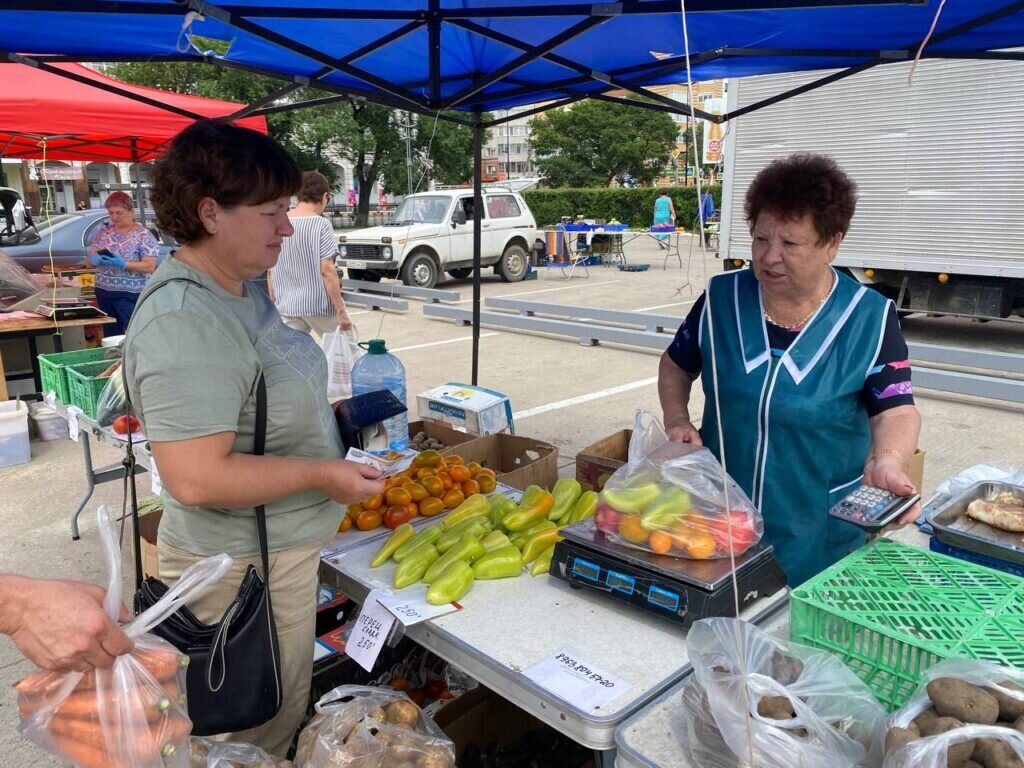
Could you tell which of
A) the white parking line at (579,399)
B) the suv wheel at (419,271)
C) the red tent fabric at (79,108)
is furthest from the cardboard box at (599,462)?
the suv wheel at (419,271)

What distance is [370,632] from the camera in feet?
→ 6.31

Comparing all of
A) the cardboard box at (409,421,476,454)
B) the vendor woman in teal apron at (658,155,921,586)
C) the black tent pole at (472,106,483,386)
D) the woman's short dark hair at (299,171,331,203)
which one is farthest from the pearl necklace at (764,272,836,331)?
the woman's short dark hair at (299,171,331,203)

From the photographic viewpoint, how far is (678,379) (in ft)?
Result: 8.48

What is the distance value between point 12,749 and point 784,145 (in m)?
9.57

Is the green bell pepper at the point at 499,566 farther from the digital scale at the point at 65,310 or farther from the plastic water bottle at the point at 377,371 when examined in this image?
the digital scale at the point at 65,310

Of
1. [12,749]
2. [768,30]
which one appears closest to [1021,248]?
[768,30]

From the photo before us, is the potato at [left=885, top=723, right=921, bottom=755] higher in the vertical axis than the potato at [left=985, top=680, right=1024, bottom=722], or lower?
lower

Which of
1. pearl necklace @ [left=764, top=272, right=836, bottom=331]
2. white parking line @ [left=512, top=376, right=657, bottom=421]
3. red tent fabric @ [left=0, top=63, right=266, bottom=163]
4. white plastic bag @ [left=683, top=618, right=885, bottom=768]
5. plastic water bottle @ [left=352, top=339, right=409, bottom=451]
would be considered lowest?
white parking line @ [left=512, top=376, right=657, bottom=421]

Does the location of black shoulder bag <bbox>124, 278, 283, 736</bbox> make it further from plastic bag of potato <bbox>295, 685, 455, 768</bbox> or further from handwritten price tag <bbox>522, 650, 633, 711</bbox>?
handwritten price tag <bbox>522, 650, 633, 711</bbox>

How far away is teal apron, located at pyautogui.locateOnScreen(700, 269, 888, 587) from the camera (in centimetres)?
209

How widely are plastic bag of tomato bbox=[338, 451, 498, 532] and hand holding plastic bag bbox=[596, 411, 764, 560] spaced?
856 mm

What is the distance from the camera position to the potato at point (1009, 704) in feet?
3.51

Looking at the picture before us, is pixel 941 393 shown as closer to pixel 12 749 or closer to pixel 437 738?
pixel 437 738

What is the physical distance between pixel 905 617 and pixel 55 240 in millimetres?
11941
